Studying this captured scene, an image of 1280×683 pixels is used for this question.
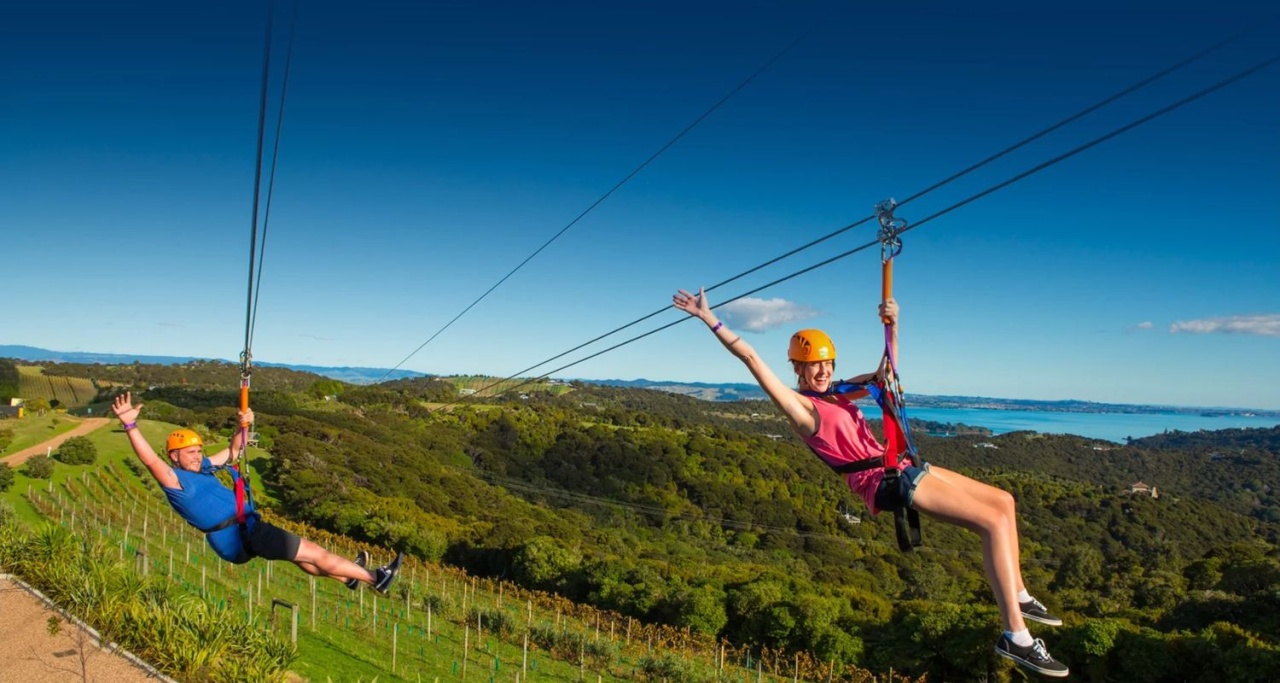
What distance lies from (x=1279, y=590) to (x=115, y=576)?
109 feet

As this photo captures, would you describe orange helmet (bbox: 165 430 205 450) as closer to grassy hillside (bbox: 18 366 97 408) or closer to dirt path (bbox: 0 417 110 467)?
dirt path (bbox: 0 417 110 467)

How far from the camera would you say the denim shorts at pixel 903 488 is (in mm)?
3576

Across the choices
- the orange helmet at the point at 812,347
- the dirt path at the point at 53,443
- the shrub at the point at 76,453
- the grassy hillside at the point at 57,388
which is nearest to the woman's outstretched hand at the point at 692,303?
the orange helmet at the point at 812,347

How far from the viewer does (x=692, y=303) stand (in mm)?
3691

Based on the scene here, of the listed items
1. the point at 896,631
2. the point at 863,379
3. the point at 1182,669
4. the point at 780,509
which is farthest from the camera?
the point at 780,509

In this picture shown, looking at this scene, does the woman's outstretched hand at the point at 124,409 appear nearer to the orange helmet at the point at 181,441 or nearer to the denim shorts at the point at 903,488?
the orange helmet at the point at 181,441

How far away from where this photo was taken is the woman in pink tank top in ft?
11.3

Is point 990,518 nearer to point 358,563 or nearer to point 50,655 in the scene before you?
point 358,563

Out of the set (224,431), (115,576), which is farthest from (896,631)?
(224,431)

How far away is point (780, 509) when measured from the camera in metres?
76.4

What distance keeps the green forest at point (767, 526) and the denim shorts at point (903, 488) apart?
19.1 metres

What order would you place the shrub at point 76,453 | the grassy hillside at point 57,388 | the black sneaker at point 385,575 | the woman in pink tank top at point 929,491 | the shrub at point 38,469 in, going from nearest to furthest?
the woman in pink tank top at point 929,491 < the black sneaker at point 385,575 < the shrub at point 38,469 < the shrub at point 76,453 < the grassy hillside at point 57,388

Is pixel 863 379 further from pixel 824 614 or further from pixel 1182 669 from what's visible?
pixel 824 614

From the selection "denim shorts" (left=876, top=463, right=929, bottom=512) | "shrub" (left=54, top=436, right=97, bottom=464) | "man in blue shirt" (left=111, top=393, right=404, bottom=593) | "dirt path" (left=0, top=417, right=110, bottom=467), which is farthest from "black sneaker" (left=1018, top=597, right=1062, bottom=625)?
"shrub" (left=54, top=436, right=97, bottom=464)
